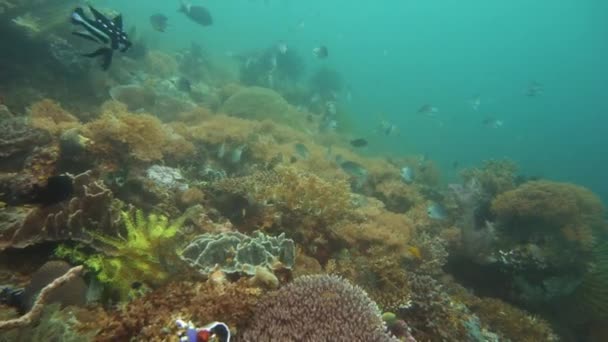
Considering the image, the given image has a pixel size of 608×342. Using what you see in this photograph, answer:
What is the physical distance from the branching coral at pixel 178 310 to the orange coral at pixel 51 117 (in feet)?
15.7

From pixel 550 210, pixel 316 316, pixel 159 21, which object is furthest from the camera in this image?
pixel 159 21

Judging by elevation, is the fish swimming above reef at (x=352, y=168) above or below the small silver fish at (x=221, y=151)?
above

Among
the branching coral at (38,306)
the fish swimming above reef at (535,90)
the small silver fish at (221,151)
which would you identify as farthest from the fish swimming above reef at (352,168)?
the fish swimming above reef at (535,90)

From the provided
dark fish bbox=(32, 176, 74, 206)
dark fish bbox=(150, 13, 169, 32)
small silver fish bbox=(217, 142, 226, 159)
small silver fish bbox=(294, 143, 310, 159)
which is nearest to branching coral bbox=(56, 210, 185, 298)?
dark fish bbox=(32, 176, 74, 206)

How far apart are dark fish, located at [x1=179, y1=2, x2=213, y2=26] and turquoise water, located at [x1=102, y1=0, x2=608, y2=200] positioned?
15.7 m

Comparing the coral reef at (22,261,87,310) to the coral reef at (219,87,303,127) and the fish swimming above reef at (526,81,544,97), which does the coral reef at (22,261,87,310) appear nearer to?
the coral reef at (219,87,303,127)

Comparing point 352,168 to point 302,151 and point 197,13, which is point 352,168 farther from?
point 197,13

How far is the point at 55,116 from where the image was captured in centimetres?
781

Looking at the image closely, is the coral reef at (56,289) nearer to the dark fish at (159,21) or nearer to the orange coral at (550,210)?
the orange coral at (550,210)

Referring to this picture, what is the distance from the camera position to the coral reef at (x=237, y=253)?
14.7 ft

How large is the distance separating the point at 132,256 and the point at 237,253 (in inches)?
48.8

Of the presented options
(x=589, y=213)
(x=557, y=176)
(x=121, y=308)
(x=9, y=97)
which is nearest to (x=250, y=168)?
(x=121, y=308)

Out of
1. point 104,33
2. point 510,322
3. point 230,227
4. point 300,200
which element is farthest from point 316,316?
point 510,322

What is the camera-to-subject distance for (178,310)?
3422mm
